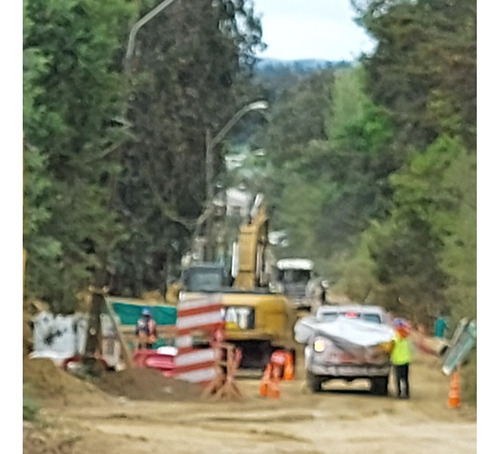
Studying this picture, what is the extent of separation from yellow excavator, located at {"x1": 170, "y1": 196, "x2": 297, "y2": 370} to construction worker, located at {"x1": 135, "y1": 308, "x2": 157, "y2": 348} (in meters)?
0.07

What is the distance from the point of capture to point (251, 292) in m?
2.22

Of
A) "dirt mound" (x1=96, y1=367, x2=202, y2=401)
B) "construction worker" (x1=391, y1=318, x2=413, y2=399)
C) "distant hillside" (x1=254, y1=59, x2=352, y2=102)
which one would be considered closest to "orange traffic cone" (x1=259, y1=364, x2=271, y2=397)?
"dirt mound" (x1=96, y1=367, x2=202, y2=401)

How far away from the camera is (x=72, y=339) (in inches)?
87.0

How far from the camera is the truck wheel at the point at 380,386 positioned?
2.22 metres

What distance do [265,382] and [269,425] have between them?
3.0 inches

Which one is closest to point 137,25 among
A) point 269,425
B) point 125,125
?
point 125,125

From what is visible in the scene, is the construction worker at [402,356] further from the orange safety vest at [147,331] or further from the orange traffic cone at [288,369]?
the orange safety vest at [147,331]

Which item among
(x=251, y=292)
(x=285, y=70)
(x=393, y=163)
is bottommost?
(x=251, y=292)

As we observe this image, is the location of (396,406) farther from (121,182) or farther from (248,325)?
(121,182)

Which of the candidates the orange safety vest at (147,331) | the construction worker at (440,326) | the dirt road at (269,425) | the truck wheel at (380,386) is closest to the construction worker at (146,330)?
the orange safety vest at (147,331)

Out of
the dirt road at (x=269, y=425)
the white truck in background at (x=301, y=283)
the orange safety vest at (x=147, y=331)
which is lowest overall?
the dirt road at (x=269, y=425)

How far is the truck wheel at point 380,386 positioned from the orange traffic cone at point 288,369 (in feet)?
0.48

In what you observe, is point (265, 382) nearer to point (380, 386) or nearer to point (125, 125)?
point (380, 386)

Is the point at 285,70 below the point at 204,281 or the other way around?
the other way around
